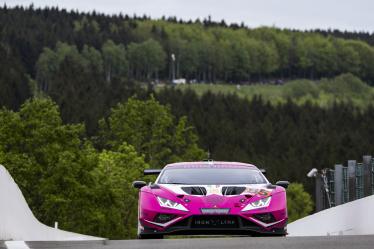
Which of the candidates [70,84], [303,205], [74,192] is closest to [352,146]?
[303,205]

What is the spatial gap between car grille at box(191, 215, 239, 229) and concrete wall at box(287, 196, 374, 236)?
3.86 metres

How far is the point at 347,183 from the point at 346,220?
1180cm

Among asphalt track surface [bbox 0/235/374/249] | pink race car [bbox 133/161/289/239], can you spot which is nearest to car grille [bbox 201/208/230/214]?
pink race car [bbox 133/161/289/239]

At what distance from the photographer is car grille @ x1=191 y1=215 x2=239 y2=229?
14.2 m

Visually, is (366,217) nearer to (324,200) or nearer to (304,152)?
(324,200)

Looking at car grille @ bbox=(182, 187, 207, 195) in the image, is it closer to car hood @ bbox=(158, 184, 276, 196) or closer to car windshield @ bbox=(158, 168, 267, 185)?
car hood @ bbox=(158, 184, 276, 196)

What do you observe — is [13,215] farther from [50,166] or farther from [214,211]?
[50,166]

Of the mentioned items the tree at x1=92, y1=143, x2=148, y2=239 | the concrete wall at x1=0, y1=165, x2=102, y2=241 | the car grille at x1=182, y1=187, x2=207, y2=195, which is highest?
the car grille at x1=182, y1=187, x2=207, y2=195

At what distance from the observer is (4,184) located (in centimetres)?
1462

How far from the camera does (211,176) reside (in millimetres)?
15070

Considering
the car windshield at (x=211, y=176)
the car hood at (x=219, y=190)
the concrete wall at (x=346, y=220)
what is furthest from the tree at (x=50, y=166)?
the car hood at (x=219, y=190)

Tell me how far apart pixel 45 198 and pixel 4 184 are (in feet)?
172

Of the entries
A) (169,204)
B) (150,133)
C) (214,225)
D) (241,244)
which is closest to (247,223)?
(214,225)

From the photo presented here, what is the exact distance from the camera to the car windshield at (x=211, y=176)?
14945 mm
